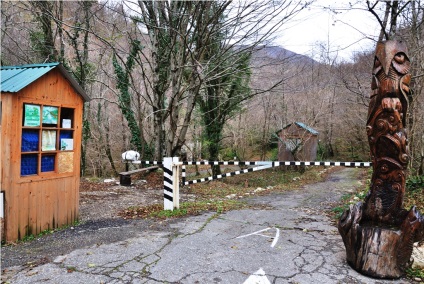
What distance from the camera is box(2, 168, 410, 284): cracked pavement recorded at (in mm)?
3395

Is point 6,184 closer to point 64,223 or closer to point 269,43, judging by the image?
point 64,223

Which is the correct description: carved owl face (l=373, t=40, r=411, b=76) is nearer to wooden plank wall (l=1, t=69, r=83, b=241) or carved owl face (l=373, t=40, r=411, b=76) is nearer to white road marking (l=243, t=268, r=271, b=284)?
white road marking (l=243, t=268, r=271, b=284)

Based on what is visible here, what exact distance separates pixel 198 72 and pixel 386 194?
19.9 feet

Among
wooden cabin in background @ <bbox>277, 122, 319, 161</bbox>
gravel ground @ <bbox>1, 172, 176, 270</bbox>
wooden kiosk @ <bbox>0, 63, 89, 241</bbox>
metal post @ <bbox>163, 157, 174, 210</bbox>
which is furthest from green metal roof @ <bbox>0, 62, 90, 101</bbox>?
wooden cabin in background @ <bbox>277, 122, 319, 161</bbox>

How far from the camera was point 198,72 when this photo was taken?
340 inches

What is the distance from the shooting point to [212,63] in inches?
424

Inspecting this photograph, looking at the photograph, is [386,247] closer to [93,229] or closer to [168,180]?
[168,180]

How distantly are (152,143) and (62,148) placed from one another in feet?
28.1

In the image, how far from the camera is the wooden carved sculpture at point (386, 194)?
3420mm

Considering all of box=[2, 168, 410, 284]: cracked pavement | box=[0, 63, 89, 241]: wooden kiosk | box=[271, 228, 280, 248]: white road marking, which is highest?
box=[0, 63, 89, 241]: wooden kiosk

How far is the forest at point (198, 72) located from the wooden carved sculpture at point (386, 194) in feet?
15.1

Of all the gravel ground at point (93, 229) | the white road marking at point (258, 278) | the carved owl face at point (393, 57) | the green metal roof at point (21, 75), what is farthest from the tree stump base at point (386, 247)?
the green metal roof at point (21, 75)

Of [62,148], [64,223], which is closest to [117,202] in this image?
[64,223]

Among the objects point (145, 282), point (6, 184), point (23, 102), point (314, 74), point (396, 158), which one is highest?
point (314, 74)
